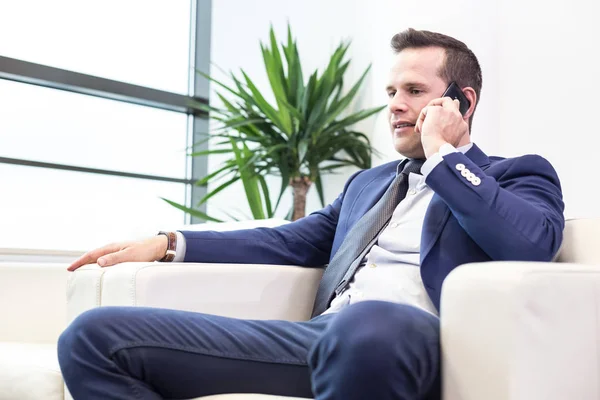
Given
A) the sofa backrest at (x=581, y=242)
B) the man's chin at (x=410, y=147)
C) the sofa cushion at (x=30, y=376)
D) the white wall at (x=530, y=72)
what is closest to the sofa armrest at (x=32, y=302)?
the sofa cushion at (x=30, y=376)

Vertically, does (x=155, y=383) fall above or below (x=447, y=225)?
below

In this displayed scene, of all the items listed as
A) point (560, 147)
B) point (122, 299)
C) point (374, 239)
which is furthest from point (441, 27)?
point (122, 299)

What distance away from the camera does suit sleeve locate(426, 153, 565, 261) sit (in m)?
1.36

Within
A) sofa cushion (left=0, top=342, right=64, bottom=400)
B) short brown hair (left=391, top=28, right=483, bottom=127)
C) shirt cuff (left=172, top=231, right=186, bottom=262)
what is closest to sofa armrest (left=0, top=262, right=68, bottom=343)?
sofa cushion (left=0, top=342, right=64, bottom=400)

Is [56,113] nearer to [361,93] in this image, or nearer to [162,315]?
[361,93]

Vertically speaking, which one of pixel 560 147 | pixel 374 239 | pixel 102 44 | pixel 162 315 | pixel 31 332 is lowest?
pixel 31 332

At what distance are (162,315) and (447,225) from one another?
0.60 m

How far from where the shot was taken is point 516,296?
1.03 m

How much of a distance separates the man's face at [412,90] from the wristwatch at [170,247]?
0.61 meters

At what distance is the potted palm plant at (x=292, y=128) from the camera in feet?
12.8

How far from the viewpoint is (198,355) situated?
1.33m

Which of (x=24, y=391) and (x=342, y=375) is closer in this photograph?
(x=342, y=375)

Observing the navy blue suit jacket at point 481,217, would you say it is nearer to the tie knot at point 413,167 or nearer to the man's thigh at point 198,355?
the tie knot at point 413,167

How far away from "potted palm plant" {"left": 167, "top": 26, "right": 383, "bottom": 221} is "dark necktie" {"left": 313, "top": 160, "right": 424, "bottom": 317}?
2.06 metres
